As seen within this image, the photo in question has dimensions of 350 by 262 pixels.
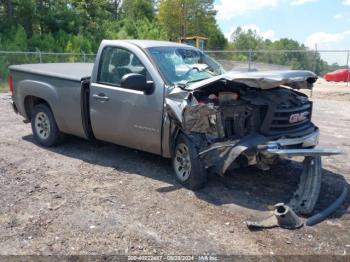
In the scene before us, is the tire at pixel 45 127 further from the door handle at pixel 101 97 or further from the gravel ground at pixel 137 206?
the door handle at pixel 101 97

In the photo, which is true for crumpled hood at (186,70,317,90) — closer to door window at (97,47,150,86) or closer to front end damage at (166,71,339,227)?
front end damage at (166,71,339,227)

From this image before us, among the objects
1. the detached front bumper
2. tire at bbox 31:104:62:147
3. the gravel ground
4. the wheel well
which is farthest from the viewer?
the wheel well

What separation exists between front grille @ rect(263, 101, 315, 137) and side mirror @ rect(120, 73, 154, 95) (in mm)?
1608

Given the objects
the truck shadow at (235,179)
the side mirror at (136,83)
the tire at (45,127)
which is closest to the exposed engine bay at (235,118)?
the truck shadow at (235,179)

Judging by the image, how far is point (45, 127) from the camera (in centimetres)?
700

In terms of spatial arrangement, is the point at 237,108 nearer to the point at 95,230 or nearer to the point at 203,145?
the point at 203,145

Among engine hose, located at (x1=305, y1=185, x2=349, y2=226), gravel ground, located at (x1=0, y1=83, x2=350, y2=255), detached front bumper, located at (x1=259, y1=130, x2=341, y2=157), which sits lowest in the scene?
gravel ground, located at (x1=0, y1=83, x2=350, y2=255)

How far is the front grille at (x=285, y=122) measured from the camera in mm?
4742

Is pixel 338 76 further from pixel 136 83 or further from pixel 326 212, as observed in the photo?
pixel 326 212

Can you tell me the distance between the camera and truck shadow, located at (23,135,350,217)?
15.8 feet

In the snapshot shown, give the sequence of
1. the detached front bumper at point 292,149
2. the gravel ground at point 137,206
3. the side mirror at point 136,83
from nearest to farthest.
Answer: the gravel ground at point 137,206 → the detached front bumper at point 292,149 → the side mirror at point 136,83

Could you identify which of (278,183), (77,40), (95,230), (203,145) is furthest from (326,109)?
(77,40)

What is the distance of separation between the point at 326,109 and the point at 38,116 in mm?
9407

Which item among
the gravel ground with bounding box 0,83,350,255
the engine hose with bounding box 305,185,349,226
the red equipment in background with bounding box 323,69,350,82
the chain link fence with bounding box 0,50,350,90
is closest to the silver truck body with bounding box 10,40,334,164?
the gravel ground with bounding box 0,83,350,255
